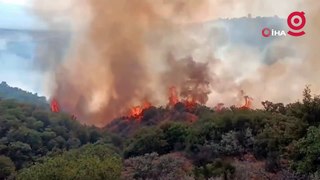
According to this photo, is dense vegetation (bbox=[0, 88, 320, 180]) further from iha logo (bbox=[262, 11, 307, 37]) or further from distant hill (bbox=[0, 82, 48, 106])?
distant hill (bbox=[0, 82, 48, 106])

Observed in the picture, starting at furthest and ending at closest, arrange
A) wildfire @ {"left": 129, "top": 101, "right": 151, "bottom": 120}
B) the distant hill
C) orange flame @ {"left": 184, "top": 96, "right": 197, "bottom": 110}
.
→ 1. the distant hill
2. wildfire @ {"left": 129, "top": 101, "right": 151, "bottom": 120}
3. orange flame @ {"left": 184, "top": 96, "right": 197, "bottom": 110}

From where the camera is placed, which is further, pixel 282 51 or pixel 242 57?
pixel 242 57

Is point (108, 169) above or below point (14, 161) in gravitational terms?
below

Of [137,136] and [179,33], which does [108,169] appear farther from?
[179,33]

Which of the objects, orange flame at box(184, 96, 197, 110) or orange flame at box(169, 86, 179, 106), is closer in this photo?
orange flame at box(184, 96, 197, 110)

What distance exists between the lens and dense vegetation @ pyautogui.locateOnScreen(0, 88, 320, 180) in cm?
1459

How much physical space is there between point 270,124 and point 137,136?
411 inches

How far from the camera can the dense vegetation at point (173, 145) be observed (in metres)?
14.6

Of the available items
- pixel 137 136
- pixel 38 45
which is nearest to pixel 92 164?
pixel 137 136

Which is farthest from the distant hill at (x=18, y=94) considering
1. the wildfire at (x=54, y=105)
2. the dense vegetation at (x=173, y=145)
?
the dense vegetation at (x=173, y=145)

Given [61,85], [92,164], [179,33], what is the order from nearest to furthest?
1. [92,164]
2. [179,33]
3. [61,85]

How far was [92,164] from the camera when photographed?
49.7 feet

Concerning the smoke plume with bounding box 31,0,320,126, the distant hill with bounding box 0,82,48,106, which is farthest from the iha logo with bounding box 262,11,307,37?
the distant hill with bounding box 0,82,48,106

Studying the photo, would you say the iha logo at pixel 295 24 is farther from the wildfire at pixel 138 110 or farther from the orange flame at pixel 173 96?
the wildfire at pixel 138 110
